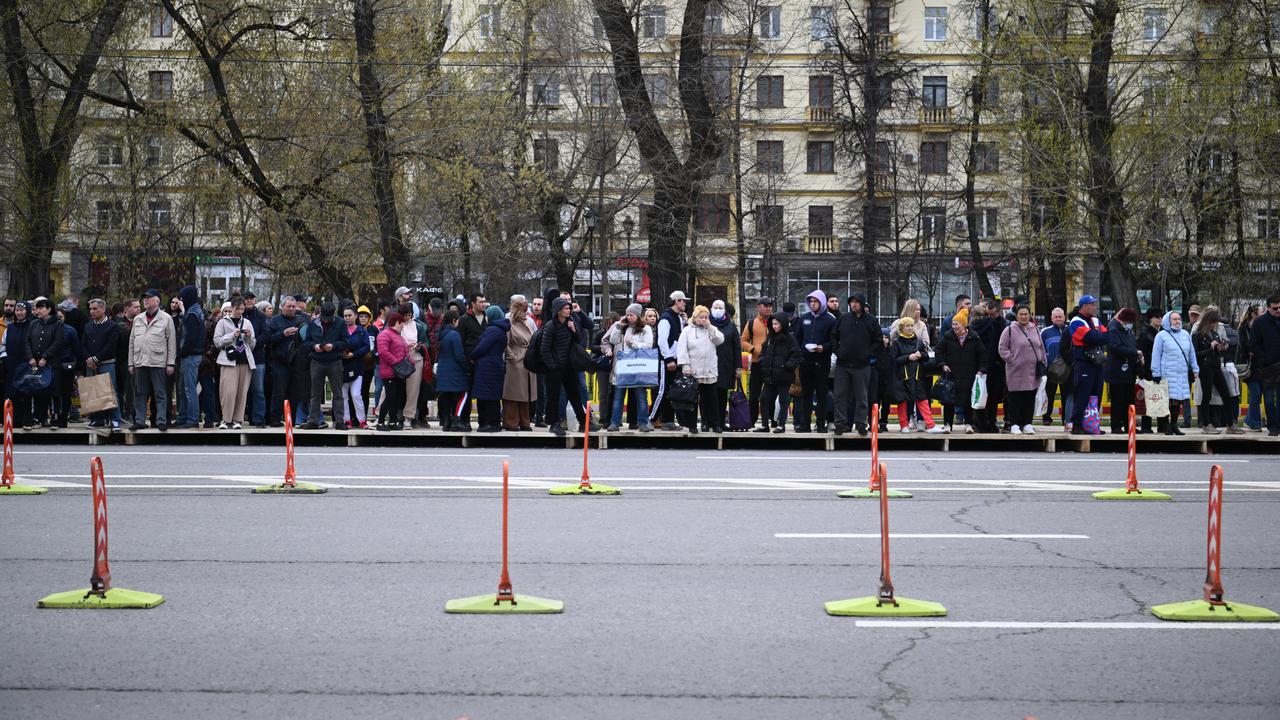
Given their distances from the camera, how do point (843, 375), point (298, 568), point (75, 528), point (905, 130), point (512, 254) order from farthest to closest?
point (905, 130), point (512, 254), point (843, 375), point (75, 528), point (298, 568)

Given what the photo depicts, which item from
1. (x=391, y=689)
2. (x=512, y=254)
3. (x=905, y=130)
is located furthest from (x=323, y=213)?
(x=905, y=130)

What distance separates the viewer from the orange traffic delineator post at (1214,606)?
8.22 metres

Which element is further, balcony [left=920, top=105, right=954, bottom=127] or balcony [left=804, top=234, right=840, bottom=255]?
balcony [left=804, top=234, right=840, bottom=255]

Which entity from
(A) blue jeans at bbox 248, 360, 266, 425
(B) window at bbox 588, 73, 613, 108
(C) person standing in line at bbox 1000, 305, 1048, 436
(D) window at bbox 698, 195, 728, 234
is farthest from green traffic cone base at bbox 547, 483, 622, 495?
(D) window at bbox 698, 195, 728, 234

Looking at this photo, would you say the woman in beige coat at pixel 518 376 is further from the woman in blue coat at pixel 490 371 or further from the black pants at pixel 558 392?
the black pants at pixel 558 392

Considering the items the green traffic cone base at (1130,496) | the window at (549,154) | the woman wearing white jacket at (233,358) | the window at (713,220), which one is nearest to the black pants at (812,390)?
the green traffic cone base at (1130,496)

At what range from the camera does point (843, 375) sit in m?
20.2

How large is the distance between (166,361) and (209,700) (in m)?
14.8

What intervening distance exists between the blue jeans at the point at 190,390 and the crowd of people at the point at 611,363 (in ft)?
0.10

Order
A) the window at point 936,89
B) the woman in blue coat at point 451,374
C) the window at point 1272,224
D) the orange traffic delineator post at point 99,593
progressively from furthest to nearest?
the window at point 936,89 < the window at point 1272,224 < the woman in blue coat at point 451,374 < the orange traffic delineator post at point 99,593

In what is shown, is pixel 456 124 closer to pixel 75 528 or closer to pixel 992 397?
pixel 992 397

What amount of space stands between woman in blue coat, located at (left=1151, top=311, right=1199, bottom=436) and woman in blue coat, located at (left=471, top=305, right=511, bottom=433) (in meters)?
9.98

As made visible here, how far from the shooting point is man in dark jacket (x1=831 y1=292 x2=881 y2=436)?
1998 cm

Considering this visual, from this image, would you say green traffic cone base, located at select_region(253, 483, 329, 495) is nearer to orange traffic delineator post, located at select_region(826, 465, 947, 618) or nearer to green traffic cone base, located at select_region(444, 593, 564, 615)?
green traffic cone base, located at select_region(444, 593, 564, 615)
